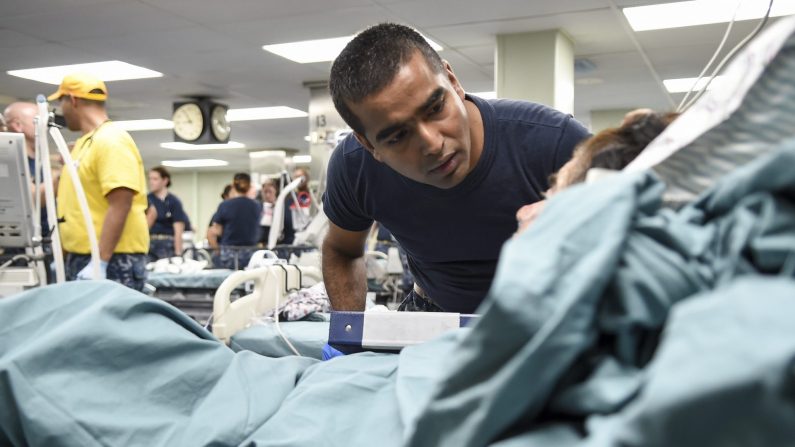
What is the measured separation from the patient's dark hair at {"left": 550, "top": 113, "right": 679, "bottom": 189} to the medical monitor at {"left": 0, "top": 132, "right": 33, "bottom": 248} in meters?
2.30

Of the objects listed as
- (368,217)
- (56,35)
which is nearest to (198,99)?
(56,35)

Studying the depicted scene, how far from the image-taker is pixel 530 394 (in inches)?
17.1

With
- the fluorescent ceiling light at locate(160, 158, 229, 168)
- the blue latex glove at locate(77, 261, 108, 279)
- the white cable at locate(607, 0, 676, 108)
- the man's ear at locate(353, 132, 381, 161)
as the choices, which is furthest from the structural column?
the fluorescent ceiling light at locate(160, 158, 229, 168)

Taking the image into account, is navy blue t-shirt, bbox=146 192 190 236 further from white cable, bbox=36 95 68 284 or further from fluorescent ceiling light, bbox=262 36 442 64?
white cable, bbox=36 95 68 284

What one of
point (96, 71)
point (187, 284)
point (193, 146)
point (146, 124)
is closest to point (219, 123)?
point (96, 71)

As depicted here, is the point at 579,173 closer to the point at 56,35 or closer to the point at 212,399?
the point at 212,399

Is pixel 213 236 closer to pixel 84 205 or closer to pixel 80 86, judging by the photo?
pixel 80 86

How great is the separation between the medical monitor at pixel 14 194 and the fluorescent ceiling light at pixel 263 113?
18.1ft

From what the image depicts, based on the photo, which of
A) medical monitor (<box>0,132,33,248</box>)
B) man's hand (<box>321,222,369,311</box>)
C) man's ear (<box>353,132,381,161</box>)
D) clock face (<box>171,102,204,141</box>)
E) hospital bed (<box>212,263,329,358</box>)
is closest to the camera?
man's ear (<box>353,132,381,161</box>)

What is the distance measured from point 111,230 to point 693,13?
4.01 meters

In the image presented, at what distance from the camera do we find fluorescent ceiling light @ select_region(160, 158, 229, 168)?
13.8m

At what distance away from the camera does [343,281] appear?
1982 millimetres

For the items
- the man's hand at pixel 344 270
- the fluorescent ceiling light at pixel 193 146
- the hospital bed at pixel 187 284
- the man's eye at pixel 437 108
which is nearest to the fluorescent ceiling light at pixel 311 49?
the hospital bed at pixel 187 284

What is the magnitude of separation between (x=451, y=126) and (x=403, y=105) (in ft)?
0.37
